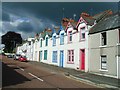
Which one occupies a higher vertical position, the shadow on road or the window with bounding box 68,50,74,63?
the window with bounding box 68,50,74,63

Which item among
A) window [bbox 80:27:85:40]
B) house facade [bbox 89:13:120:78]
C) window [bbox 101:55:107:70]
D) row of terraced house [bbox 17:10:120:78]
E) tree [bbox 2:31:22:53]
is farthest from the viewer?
tree [bbox 2:31:22:53]

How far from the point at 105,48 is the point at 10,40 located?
84942 mm

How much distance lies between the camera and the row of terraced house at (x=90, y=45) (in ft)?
61.2

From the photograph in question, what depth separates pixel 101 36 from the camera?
808 inches

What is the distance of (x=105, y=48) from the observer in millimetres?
19609

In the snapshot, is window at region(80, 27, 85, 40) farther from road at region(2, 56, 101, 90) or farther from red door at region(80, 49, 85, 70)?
road at region(2, 56, 101, 90)

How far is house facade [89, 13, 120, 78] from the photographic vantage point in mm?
18141

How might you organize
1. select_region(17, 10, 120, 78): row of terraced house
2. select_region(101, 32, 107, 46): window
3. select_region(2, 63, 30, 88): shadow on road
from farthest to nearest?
1. select_region(101, 32, 107, 46): window
2. select_region(17, 10, 120, 78): row of terraced house
3. select_region(2, 63, 30, 88): shadow on road

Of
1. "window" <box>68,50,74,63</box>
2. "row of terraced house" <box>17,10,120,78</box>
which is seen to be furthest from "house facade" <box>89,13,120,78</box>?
"window" <box>68,50,74,63</box>

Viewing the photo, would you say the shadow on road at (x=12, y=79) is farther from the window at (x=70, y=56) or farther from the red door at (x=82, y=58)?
the window at (x=70, y=56)

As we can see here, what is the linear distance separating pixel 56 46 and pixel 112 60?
49.9ft

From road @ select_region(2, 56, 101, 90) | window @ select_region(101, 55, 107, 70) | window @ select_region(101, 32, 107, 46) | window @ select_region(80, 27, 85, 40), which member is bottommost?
road @ select_region(2, 56, 101, 90)

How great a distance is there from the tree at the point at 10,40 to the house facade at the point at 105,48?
81.6m

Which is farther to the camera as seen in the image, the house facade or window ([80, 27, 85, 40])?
window ([80, 27, 85, 40])
